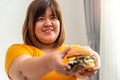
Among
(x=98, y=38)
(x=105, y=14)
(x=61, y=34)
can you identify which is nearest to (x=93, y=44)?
(x=98, y=38)

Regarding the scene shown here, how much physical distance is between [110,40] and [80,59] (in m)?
1.21

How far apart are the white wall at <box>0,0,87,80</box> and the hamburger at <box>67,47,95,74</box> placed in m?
1.34

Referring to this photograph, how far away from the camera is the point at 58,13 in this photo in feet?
2.98

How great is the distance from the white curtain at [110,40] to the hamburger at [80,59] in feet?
3.74

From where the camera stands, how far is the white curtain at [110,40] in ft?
6.15

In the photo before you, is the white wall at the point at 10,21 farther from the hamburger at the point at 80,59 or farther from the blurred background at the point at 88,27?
the hamburger at the point at 80,59

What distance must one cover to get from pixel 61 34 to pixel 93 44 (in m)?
1.18

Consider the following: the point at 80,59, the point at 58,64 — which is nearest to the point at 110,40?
the point at 80,59

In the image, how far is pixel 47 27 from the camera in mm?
863

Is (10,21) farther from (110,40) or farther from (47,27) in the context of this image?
(47,27)

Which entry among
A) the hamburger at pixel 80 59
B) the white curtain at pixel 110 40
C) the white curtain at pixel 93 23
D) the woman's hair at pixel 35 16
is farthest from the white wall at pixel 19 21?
the hamburger at pixel 80 59

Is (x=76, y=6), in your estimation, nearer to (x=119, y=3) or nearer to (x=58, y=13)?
(x=119, y=3)

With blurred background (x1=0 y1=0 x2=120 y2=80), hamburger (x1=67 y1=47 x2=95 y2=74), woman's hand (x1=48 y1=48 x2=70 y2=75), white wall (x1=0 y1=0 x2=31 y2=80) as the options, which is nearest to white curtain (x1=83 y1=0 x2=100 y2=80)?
blurred background (x1=0 y1=0 x2=120 y2=80)

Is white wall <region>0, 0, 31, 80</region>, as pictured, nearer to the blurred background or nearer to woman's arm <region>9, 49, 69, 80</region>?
the blurred background
